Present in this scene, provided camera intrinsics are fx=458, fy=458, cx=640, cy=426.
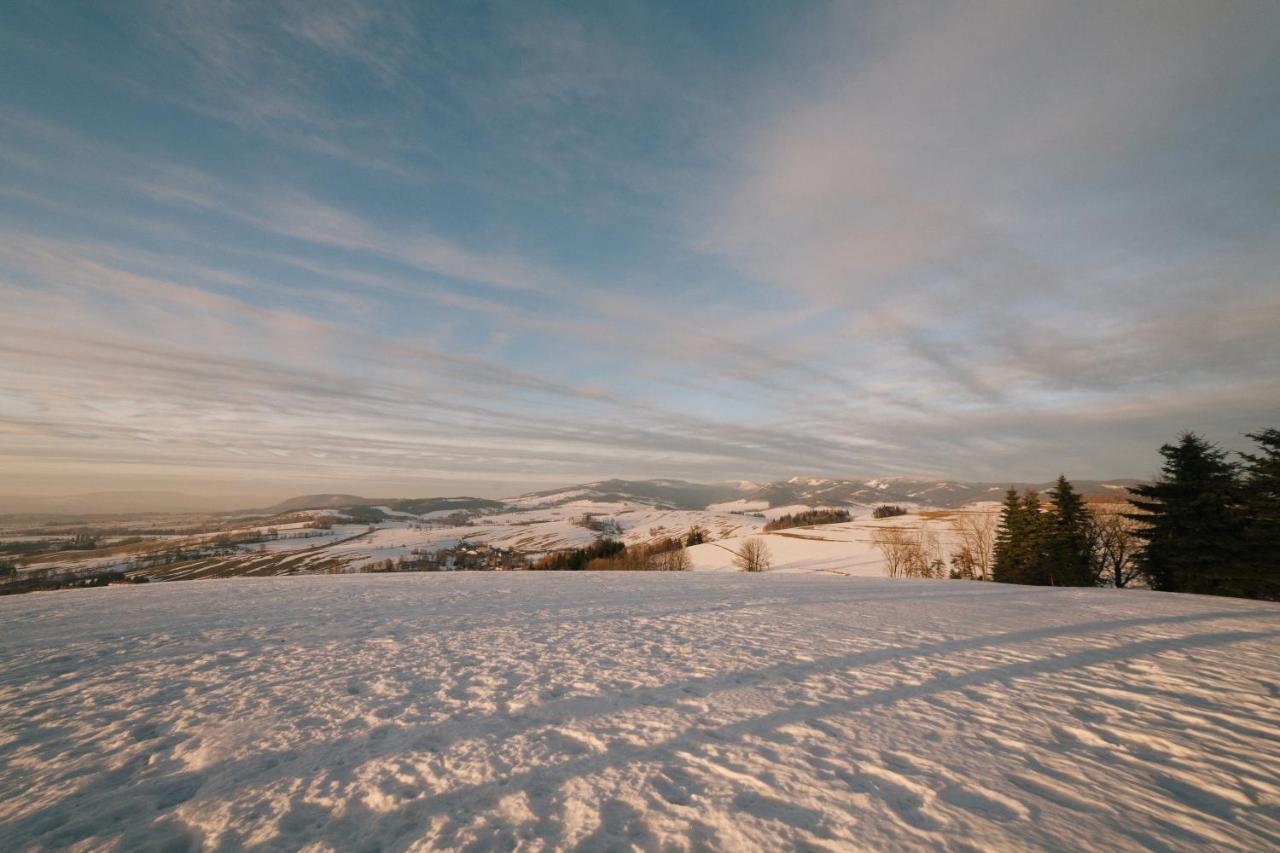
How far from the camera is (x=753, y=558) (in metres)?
60.2

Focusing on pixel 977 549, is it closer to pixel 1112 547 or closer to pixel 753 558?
pixel 1112 547

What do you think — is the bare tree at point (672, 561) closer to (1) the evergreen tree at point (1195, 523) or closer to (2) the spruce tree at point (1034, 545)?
(2) the spruce tree at point (1034, 545)

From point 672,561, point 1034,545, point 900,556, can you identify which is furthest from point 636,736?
point 672,561

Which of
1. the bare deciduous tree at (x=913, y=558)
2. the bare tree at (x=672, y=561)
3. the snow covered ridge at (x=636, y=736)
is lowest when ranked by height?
the bare tree at (x=672, y=561)

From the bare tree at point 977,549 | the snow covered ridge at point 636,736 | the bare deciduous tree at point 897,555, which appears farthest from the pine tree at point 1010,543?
the snow covered ridge at point 636,736

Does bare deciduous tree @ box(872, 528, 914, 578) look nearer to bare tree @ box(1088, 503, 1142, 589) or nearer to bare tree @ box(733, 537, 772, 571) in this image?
bare tree @ box(733, 537, 772, 571)

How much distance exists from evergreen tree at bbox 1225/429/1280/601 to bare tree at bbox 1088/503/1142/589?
13380 millimetres

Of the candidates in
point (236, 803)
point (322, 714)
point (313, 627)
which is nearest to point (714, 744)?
point (236, 803)

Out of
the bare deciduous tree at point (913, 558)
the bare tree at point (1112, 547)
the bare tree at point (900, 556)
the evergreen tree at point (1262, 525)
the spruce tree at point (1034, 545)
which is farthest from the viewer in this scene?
the bare tree at point (900, 556)

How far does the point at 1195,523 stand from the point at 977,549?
25220 mm

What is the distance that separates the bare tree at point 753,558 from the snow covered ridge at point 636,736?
161ft

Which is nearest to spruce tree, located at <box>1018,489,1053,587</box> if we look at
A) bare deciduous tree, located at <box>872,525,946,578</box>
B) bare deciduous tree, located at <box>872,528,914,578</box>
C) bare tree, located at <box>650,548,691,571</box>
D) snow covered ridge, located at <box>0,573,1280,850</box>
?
bare deciduous tree, located at <box>872,525,946,578</box>

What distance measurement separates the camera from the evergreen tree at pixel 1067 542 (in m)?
35.9

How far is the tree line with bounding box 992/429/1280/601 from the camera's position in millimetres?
25375
